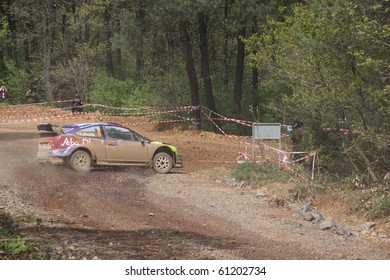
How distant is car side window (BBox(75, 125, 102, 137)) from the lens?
17027 millimetres

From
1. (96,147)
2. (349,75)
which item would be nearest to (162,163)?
(96,147)

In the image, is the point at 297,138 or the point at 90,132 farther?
the point at 297,138

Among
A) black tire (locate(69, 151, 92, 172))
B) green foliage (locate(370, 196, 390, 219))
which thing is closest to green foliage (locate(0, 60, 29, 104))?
black tire (locate(69, 151, 92, 172))

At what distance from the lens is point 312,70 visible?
14.6 meters

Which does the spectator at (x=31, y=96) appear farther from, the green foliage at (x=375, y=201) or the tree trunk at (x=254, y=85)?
the green foliage at (x=375, y=201)

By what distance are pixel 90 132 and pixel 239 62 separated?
19.7 metres

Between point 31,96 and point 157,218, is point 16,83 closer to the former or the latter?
point 31,96

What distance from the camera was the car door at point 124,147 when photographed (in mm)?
17453

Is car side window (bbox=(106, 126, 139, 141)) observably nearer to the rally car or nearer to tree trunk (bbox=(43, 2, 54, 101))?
the rally car

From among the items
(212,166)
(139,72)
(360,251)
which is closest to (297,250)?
(360,251)

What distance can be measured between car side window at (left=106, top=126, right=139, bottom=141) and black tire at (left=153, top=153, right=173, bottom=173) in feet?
3.00

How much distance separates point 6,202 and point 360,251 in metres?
7.53

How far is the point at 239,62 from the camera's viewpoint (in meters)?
35.5

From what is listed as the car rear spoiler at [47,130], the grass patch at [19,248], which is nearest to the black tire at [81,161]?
the car rear spoiler at [47,130]
